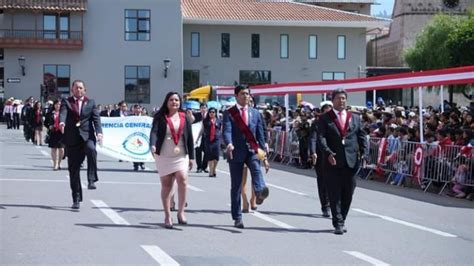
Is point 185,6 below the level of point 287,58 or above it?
above

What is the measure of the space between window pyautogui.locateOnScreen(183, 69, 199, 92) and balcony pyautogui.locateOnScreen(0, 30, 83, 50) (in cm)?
903

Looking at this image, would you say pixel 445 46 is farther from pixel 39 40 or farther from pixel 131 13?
pixel 39 40

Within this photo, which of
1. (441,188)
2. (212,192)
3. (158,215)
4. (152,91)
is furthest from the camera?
(152,91)

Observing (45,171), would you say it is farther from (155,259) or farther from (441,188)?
(155,259)

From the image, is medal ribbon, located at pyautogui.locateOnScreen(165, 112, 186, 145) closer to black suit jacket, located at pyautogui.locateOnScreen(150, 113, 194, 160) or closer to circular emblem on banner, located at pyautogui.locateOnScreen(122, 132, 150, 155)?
black suit jacket, located at pyautogui.locateOnScreen(150, 113, 194, 160)

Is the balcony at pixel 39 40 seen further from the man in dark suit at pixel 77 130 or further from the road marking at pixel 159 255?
the road marking at pixel 159 255

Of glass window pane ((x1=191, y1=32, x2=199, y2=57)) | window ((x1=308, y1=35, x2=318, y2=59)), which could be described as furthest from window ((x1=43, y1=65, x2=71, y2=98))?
window ((x1=308, y1=35, x2=318, y2=59))

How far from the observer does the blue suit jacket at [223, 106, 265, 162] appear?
1147 centimetres

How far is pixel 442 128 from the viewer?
18.6m

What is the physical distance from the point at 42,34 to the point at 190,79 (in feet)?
37.2

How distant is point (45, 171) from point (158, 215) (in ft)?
26.7

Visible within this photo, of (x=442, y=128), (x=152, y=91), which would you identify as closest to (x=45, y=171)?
(x=442, y=128)

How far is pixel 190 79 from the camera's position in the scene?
5897 centimetres

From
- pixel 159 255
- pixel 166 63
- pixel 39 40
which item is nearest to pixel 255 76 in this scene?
pixel 166 63
